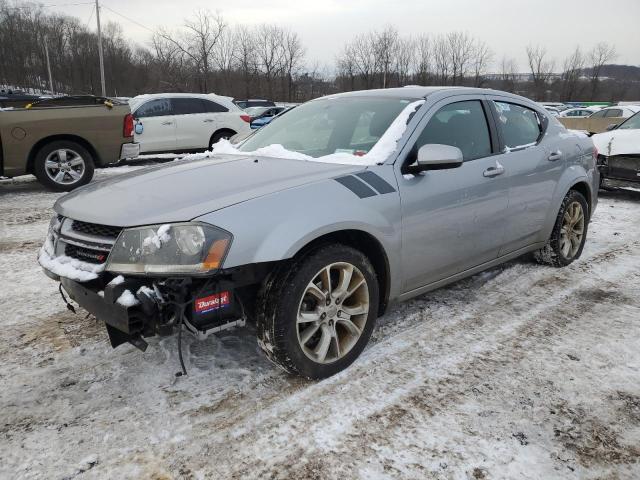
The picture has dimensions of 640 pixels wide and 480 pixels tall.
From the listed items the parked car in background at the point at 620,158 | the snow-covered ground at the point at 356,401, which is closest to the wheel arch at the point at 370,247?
the snow-covered ground at the point at 356,401

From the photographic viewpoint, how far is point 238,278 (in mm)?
2385

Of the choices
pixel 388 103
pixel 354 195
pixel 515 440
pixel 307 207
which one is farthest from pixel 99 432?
pixel 388 103

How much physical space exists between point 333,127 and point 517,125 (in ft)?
5.29

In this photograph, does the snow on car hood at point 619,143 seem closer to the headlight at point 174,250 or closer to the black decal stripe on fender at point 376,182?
the black decal stripe on fender at point 376,182

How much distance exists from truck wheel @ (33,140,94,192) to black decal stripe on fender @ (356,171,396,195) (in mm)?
6726

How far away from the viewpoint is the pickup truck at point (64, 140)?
7.53 metres

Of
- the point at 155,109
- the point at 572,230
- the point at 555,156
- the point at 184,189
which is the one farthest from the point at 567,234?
the point at 155,109

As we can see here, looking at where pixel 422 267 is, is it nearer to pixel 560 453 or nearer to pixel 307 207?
pixel 307 207

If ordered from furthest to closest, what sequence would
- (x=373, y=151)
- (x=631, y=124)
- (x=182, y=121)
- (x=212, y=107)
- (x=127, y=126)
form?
(x=212, y=107)
(x=182, y=121)
(x=631, y=124)
(x=127, y=126)
(x=373, y=151)

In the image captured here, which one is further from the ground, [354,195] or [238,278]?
[354,195]

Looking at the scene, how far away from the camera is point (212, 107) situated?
11836mm

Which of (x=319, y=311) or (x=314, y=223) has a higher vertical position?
(x=314, y=223)

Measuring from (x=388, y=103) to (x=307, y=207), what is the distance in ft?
4.49

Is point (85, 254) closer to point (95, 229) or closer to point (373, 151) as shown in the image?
point (95, 229)
